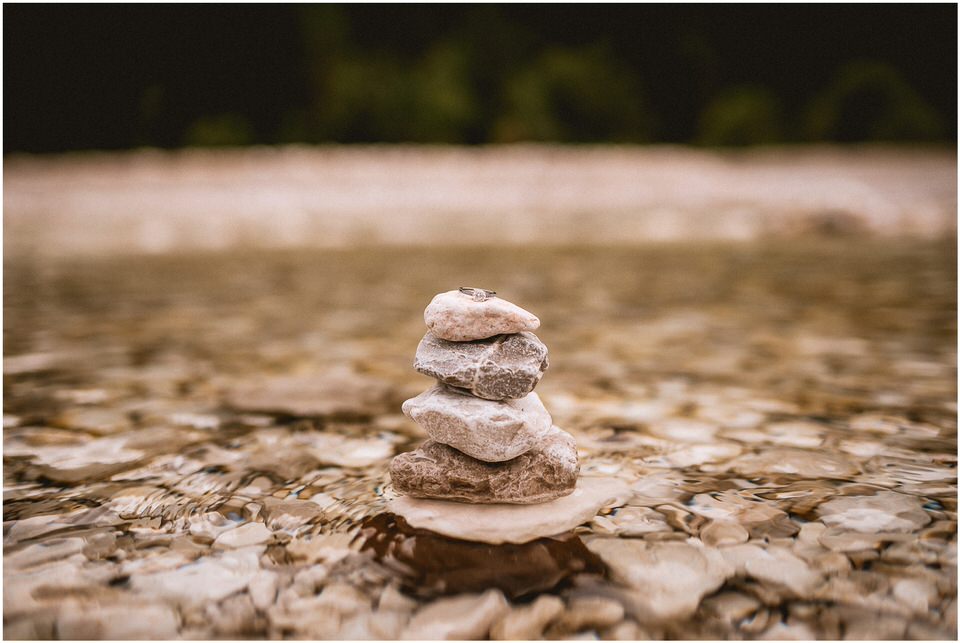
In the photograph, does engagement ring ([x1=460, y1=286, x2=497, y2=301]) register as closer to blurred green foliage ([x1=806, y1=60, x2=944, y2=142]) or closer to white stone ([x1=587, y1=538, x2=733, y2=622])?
white stone ([x1=587, y1=538, x2=733, y2=622])

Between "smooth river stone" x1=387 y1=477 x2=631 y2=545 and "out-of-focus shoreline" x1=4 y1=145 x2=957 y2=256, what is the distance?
34.0 feet

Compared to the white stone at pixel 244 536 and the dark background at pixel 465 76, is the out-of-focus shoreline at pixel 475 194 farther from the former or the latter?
the white stone at pixel 244 536

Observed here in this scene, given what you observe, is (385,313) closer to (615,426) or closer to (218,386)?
(218,386)

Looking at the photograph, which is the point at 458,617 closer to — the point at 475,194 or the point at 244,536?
the point at 244,536

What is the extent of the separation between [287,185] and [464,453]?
15904mm

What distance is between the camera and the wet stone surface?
1.47m

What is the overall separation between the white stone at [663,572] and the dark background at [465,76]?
18816 millimetres

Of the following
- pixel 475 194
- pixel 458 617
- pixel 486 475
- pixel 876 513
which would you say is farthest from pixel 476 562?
pixel 475 194

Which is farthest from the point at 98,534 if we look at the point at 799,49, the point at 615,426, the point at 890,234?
the point at 799,49

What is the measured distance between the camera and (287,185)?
16594mm

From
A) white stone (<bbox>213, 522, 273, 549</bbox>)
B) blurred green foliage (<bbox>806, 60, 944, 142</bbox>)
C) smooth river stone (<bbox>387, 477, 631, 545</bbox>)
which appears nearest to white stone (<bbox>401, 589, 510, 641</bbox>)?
smooth river stone (<bbox>387, 477, 631, 545</bbox>)

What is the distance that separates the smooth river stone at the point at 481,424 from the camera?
1.78 meters

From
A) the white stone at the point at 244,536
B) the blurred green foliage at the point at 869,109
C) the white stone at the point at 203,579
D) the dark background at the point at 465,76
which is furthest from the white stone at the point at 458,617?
the blurred green foliage at the point at 869,109

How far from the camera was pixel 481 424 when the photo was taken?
5.83ft
